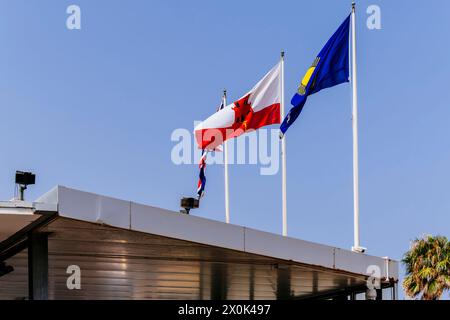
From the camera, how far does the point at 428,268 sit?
142 feet

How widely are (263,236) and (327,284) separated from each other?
490 centimetres

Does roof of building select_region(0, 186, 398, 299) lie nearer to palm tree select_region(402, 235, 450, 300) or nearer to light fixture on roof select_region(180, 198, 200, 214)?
light fixture on roof select_region(180, 198, 200, 214)

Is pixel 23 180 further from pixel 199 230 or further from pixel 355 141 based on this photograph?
pixel 355 141

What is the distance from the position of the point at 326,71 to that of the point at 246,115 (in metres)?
2.57

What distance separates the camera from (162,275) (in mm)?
20094

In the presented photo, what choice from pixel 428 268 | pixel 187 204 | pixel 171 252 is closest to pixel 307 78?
pixel 171 252

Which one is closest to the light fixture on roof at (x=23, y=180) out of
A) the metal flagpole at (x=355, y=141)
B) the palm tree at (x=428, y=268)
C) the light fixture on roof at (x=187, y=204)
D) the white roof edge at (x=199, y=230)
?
the white roof edge at (x=199, y=230)

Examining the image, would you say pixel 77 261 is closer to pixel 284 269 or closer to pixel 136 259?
pixel 136 259

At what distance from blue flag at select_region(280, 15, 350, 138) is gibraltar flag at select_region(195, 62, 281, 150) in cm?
146

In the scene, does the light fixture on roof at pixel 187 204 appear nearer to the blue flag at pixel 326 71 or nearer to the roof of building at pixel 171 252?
the roof of building at pixel 171 252

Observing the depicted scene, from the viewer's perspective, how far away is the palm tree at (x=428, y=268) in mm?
42656

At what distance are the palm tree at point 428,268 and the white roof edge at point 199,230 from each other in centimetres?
2409

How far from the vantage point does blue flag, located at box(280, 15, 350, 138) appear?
22.6 meters
